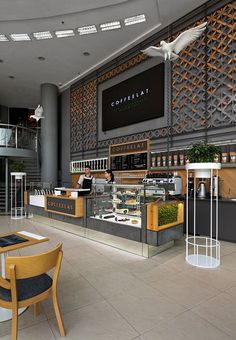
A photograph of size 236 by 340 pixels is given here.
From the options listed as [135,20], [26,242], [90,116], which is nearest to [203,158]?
[26,242]

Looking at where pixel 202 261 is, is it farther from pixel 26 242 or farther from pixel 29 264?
pixel 29 264

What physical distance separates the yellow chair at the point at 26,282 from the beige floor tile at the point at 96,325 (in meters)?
0.15

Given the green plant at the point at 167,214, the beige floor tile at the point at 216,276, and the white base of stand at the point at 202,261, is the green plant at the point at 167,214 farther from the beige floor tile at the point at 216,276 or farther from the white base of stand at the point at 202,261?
the beige floor tile at the point at 216,276

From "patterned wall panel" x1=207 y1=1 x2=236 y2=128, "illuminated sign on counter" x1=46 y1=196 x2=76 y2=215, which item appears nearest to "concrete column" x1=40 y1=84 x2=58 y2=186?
"illuminated sign on counter" x1=46 y1=196 x2=76 y2=215

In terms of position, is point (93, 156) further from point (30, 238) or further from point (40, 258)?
point (40, 258)

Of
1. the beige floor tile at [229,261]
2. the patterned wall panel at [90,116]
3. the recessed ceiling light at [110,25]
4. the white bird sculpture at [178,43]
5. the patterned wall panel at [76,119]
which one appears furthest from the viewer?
the patterned wall panel at [76,119]

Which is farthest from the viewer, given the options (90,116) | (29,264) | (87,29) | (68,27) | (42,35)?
(90,116)

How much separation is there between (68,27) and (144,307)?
749 cm

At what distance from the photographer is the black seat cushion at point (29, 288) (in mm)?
1729

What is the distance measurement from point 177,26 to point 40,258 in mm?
6958

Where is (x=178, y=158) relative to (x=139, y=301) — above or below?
above

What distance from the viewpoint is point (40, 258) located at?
1.63m

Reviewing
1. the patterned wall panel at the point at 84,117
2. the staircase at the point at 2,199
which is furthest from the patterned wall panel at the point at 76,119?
the staircase at the point at 2,199

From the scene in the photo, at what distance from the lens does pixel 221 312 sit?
223 centimetres
